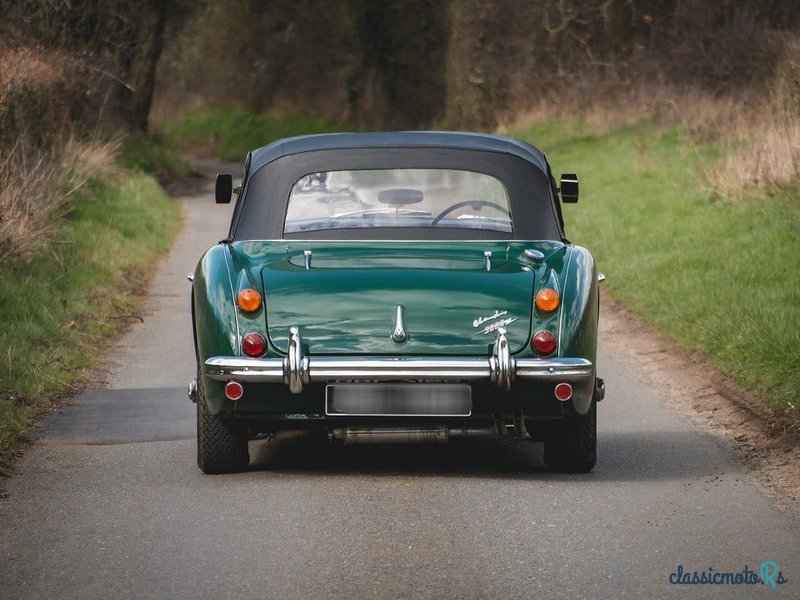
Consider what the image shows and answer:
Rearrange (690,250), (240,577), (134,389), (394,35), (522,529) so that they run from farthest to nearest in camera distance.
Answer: (394,35) < (690,250) < (134,389) < (522,529) < (240,577)

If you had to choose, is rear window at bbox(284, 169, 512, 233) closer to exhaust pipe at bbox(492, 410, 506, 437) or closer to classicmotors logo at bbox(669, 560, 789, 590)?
exhaust pipe at bbox(492, 410, 506, 437)

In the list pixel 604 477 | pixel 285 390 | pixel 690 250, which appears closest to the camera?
pixel 285 390

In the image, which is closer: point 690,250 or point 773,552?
point 773,552

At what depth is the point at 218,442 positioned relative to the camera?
22.1 ft

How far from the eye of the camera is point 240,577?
5.09 metres

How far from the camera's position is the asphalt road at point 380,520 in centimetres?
506

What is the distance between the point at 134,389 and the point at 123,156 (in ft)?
62.6

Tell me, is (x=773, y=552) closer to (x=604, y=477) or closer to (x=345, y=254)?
(x=604, y=477)

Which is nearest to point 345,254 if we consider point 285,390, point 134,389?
point 285,390

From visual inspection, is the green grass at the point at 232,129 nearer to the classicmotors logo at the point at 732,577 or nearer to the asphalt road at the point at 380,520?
the asphalt road at the point at 380,520

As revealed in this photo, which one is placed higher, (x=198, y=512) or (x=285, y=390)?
(x=285, y=390)

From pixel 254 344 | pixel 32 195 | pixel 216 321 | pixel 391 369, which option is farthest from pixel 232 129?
pixel 391 369

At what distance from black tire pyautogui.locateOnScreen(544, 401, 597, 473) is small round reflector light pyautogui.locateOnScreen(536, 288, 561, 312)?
1.68ft

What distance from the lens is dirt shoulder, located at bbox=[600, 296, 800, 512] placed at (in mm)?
6785
